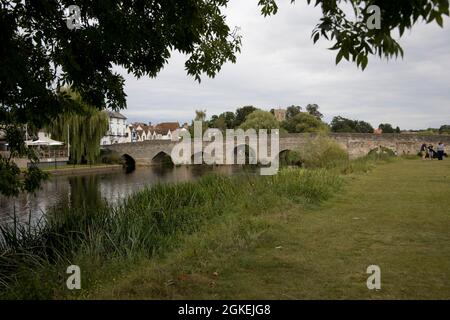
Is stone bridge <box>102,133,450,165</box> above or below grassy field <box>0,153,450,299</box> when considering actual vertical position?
above

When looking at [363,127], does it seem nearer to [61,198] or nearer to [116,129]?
[116,129]

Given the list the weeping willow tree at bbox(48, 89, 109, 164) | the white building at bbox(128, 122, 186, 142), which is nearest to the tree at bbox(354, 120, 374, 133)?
the white building at bbox(128, 122, 186, 142)

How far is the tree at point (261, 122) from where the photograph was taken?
166 feet

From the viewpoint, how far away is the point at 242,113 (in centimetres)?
7381

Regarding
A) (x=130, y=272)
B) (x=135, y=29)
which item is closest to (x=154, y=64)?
(x=135, y=29)

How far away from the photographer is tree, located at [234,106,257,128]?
7197cm

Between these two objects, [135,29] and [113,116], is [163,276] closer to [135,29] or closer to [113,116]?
[135,29]

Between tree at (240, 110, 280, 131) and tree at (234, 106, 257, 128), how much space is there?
17650mm

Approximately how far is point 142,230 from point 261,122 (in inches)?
1756

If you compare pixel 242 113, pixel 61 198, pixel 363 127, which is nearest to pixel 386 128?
pixel 363 127

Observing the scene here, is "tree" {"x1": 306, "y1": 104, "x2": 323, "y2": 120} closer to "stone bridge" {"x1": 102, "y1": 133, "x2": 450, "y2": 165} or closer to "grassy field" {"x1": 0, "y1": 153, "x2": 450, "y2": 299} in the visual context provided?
"stone bridge" {"x1": 102, "y1": 133, "x2": 450, "y2": 165}

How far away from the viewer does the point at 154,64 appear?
17.9ft

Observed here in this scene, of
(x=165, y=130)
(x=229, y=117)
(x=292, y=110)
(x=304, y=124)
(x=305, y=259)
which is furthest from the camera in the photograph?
(x=165, y=130)
